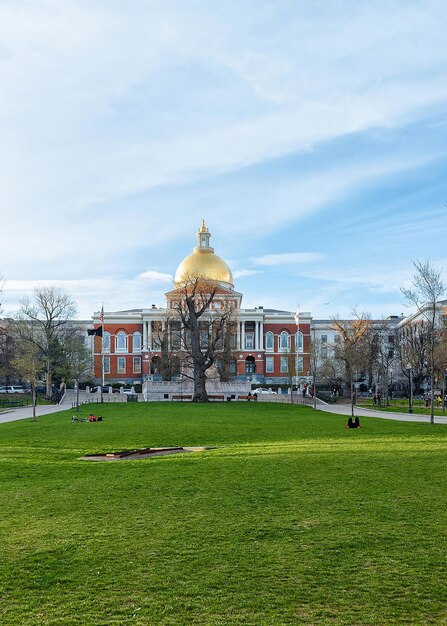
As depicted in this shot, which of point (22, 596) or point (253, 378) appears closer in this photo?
point (22, 596)

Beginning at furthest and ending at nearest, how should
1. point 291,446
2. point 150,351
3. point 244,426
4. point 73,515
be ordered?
point 150,351 < point 244,426 < point 291,446 < point 73,515

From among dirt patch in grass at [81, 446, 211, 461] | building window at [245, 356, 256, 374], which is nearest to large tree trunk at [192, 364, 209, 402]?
dirt patch in grass at [81, 446, 211, 461]

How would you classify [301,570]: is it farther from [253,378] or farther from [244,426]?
[253,378]

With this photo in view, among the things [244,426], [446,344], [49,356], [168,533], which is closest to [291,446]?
[244,426]

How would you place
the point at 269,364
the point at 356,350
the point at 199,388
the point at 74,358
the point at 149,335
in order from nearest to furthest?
the point at 199,388 < the point at 356,350 < the point at 74,358 < the point at 149,335 < the point at 269,364

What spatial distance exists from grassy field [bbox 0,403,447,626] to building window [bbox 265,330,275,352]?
8990 centimetres

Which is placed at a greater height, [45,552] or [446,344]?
[446,344]

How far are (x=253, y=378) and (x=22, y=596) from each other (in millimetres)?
96936

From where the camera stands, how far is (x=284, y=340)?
352 ft

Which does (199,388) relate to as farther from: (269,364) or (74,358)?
(269,364)

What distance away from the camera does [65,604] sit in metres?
6.41

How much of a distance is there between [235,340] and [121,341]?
66.2 ft

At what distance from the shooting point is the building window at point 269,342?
107188 mm

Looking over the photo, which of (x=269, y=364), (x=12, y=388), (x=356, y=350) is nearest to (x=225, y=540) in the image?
(x=356, y=350)
